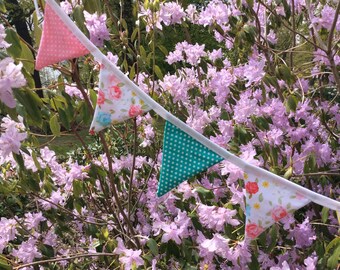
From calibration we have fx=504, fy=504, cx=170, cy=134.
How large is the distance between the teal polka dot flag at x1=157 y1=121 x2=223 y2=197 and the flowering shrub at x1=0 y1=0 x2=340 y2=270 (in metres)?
0.16

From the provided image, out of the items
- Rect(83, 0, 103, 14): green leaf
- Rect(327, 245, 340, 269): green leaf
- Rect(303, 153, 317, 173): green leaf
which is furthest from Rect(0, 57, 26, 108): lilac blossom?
Rect(303, 153, 317, 173): green leaf

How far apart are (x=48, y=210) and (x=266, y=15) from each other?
63.9 inches

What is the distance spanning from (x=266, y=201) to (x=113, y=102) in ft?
1.96

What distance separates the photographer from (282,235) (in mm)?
2201

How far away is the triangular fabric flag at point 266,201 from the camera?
56.3 inches

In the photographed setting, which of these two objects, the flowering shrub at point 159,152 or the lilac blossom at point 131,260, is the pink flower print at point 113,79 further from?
the lilac blossom at point 131,260

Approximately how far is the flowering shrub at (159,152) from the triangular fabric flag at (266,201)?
0.04ft

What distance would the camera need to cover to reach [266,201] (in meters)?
1.46

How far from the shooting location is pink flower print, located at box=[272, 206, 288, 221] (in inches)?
57.2

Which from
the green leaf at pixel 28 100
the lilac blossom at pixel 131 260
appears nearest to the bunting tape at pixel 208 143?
the green leaf at pixel 28 100

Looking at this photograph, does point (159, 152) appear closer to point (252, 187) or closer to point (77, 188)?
point (77, 188)

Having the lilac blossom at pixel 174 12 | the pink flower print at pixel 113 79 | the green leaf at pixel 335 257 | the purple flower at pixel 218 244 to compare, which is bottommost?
the purple flower at pixel 218 244

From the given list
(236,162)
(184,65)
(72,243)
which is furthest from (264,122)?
(72,243)

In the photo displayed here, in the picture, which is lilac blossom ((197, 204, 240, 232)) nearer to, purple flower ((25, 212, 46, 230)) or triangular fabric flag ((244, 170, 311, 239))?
triangular fabric flag ((244, 170, 311, 239))
